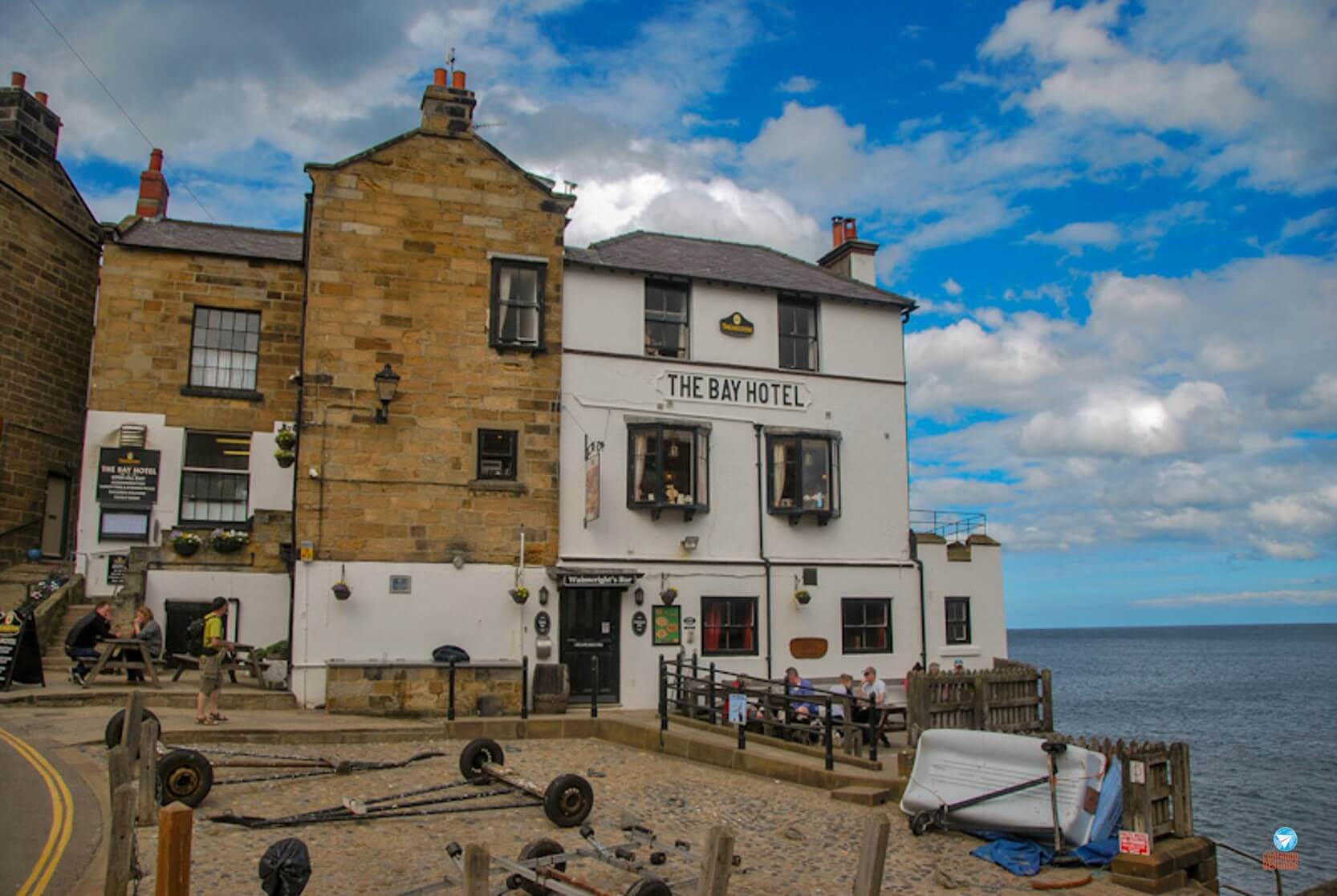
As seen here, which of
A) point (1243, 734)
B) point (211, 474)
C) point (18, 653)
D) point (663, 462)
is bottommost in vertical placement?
point (1243, 734)

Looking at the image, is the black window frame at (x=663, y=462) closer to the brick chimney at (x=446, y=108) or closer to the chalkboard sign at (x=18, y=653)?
the brick chimney at (x=446, y=108)

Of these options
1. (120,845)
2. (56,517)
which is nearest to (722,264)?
(56,517)

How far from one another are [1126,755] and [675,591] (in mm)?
10390

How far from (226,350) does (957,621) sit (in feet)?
56.6

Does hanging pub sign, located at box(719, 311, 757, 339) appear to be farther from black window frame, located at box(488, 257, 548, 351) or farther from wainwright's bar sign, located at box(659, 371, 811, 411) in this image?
black window frame, located at box(488, 257, 548, 351)

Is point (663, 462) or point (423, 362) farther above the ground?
point (423, 362)

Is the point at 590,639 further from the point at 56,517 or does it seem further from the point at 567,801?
the point at 56,517

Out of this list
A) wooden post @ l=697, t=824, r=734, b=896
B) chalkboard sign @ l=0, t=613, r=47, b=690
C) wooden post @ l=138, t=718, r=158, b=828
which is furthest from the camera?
chalkboard sign @ l=0, t=613, r=47, b=690

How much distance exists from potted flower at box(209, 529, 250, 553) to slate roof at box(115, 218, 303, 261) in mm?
6007

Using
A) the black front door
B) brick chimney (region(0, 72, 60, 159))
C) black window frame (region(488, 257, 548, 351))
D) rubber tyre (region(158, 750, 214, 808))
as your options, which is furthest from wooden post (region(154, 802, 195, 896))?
brick chimney (region(0, 72, 60, 159))

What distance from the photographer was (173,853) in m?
6.78

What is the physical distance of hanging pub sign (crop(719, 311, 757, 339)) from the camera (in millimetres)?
22109

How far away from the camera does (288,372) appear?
22.2m

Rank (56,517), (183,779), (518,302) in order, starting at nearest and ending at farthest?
(183,779)
(518,302)
(56,517)
